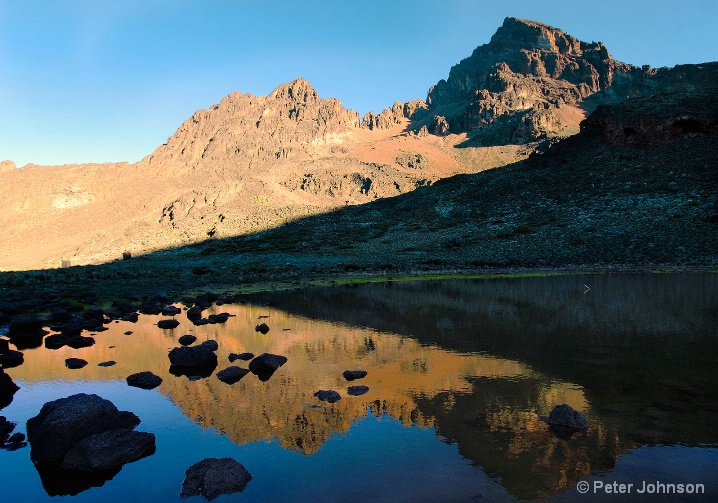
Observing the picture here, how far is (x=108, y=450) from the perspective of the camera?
10500 mm

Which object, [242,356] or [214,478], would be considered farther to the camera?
[242,356]

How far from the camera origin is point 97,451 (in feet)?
34.1

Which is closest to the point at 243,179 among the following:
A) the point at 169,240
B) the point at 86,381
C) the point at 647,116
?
the point at 169,240

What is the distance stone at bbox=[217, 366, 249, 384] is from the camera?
16016 mm

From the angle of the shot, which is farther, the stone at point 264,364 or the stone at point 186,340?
the stone at point 186,340

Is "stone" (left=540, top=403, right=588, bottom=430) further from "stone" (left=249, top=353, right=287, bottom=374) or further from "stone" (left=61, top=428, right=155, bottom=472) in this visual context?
"stone" (left=61, top=428, right=155, bottom=472)

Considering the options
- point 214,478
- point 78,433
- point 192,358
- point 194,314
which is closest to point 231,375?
point 192,358

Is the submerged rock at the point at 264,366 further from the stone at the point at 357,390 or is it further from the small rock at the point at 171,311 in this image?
the small rock at the point at 171,311

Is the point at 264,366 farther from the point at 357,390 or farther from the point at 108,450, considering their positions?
the point at 108,450

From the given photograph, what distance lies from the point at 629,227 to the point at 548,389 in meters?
60.5

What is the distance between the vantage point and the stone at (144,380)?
1608 centimetres

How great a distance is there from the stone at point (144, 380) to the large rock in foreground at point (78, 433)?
4408 millimetres

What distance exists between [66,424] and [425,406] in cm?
908

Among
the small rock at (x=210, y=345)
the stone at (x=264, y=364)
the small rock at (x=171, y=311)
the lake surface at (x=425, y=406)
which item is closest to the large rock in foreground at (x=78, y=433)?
the lake surface at (x=425, y=406)
